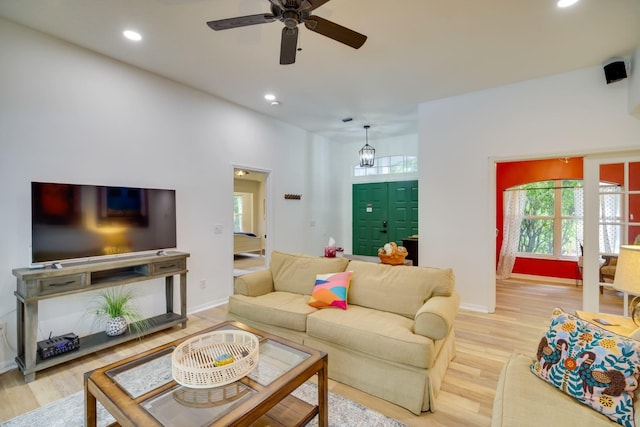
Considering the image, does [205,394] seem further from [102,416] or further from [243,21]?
[243,21]

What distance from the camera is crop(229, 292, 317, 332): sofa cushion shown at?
8.26 ft

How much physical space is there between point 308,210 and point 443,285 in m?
3.75

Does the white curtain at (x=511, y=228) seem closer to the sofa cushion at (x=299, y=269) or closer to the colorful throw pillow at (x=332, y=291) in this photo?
the sofa cushion at (x=299, y=269)

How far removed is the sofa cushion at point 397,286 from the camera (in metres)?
2.46

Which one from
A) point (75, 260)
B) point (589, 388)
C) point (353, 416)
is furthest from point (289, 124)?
point (589, 388)

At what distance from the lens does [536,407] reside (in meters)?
1.33

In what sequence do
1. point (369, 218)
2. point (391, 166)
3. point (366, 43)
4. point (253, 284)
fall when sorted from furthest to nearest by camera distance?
point (369, 218) < point (391, 166) < point (253, 284) < point (366, 43)

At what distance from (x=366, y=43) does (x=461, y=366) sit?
3.07m

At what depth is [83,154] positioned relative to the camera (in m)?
2.90

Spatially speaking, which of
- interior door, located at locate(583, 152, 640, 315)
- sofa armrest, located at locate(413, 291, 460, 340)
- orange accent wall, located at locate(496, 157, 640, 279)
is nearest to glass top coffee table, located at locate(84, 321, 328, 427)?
sofa armrest, located at locate(413, 291, 460, 340)

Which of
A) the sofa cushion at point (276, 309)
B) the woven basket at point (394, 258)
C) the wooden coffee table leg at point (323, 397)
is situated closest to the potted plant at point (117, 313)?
the sofa cushion at point (276, 309)

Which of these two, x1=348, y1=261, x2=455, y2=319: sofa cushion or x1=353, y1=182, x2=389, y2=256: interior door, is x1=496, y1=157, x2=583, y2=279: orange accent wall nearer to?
x1=353, y1=182, x2=389, y2=256: interior door

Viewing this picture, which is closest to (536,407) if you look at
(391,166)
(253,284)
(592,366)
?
(592,366)

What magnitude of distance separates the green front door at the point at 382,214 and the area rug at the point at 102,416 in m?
4.61
